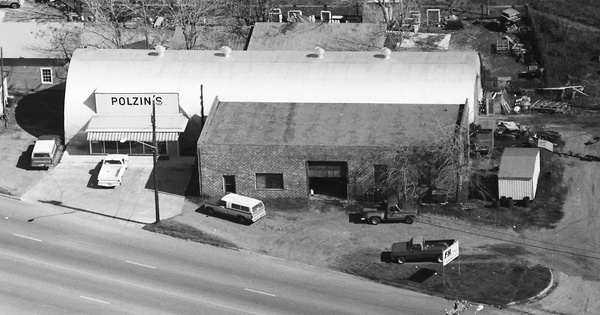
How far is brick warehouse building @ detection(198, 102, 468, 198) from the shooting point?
10388 cm

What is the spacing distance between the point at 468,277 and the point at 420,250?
378 cm

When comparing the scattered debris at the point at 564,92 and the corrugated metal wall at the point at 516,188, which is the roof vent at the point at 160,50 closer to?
the corrugated metal wall at the point at 516,188

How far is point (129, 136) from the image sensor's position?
365 feet

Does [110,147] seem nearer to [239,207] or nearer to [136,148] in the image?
[136,148]

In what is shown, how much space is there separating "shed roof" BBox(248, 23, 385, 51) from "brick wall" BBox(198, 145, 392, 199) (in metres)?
23.0

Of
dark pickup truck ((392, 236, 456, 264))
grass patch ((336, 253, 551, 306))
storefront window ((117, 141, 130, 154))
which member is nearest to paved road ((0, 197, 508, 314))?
grass patch ((336, 253, 551, 306))

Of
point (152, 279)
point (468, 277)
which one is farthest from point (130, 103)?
point (468, 277)

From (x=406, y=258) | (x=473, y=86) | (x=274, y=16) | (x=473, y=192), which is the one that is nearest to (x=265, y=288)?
(x=406, y=258)

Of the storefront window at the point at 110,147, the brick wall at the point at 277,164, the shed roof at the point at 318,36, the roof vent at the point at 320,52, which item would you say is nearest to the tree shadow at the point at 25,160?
the storefront window at the point at 110,147

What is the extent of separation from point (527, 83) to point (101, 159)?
3739cm

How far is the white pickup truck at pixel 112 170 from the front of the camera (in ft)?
353

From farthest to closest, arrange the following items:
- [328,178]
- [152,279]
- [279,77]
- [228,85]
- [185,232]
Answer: [279,77]
[228,85]
[328,178]
[185,232]
[152,279]

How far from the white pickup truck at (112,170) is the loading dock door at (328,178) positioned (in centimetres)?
1461

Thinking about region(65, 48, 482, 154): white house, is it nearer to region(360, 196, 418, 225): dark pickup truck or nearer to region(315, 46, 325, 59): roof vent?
region(315, 46, 325, 59): roof vent
